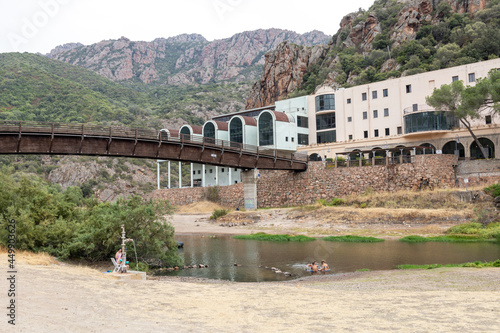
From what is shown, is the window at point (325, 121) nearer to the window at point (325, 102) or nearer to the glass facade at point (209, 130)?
the window at point (325, 102)

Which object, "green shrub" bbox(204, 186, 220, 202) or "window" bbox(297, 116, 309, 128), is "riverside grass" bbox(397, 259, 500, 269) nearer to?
"green shrub" bbox(204, 186, 220, 202)

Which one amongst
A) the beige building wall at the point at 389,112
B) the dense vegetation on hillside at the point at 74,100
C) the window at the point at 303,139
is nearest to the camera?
the beige building wall at the point at 389,112

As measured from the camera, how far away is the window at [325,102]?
2975 inches

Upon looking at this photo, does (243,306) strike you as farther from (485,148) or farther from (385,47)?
(385,47)

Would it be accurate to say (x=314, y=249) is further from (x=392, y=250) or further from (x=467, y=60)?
(x=467, y=60)

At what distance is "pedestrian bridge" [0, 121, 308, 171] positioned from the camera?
39062mm

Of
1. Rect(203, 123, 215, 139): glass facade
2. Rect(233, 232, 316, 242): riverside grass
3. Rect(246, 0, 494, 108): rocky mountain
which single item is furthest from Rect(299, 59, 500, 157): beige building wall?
Rect(233, 232, 316, 242): riverside grass

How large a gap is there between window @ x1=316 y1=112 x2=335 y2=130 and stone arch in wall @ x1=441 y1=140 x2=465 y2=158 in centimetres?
1997

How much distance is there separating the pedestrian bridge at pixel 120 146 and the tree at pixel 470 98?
20757 mm

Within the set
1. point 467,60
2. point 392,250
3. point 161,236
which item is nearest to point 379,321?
point 161,236

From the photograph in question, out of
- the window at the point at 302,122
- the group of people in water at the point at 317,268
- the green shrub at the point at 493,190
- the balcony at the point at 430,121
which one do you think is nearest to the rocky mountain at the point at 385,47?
the window at the point at 302,122

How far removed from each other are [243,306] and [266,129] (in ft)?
214

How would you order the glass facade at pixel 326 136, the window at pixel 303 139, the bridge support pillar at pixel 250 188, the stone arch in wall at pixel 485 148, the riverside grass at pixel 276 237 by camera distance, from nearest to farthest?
the riverside grass at pixel 276 237 → the stone arch in wall at pixel 485 148 → the bridge support pillar at pixel 250 188 → the glass facade at pixel 326 136 → the window at pixel 303 139

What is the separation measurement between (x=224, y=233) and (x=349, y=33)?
96.6 metres
